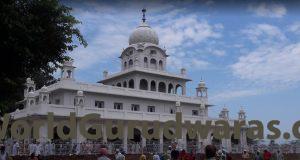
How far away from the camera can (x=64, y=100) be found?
37.8 m

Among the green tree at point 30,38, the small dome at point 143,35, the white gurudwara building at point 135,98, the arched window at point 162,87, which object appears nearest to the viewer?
the green tree at point 30,38

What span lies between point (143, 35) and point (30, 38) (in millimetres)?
37396

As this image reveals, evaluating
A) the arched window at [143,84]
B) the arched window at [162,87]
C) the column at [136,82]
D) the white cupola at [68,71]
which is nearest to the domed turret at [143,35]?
the arched window at [162,87]

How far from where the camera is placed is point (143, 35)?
164 ft

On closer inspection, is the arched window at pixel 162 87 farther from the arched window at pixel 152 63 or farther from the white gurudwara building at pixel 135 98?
the arched window at pixel 152 63

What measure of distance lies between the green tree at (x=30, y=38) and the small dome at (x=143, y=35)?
3508 cm

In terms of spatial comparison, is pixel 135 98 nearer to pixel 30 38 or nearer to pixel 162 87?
pixel 162 87

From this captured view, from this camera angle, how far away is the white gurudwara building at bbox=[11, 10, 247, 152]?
34156 millimetres

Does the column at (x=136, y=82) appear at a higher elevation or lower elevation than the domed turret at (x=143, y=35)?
lower

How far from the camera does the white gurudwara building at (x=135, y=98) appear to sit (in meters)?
34.2

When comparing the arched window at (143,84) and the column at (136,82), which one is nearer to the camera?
the column at (136,82)

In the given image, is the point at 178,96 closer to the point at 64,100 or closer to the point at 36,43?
the point at 64,100

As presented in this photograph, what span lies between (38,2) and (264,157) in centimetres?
1416

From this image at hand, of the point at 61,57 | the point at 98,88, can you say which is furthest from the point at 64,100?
Answer: the point at 61,57
